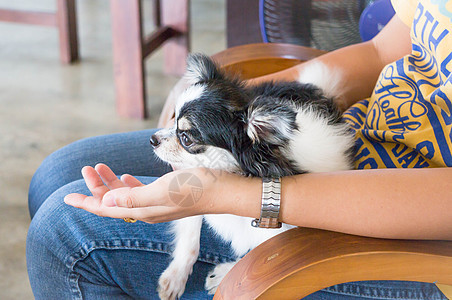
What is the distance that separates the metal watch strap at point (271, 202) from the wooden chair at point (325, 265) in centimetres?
4

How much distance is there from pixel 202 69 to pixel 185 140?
0.59 ft

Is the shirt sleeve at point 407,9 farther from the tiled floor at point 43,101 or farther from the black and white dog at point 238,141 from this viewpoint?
the tiled floor at point 43,101

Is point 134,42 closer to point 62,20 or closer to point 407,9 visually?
point 62,20

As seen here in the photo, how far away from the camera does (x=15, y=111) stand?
2.62 metres

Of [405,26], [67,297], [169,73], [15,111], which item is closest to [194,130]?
[67,297]

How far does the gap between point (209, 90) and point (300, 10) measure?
1.04m

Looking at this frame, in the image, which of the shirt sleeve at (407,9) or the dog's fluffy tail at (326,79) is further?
the dog's fluffy tail at (326,79)

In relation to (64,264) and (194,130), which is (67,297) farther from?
(194,130)

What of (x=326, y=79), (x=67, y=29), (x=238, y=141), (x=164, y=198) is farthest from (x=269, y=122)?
(x=67, y=29)

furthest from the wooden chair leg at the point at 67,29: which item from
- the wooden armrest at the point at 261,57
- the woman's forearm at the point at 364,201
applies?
the woman's forearm at the point at 364,201

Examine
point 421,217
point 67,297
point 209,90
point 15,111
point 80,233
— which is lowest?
point 15,111

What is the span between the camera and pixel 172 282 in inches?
35.9

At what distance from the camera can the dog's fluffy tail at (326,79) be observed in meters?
1.18

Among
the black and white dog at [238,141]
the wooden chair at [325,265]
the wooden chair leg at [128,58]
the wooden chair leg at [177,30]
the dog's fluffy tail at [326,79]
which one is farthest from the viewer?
the wooden chair leg at [177,30]
